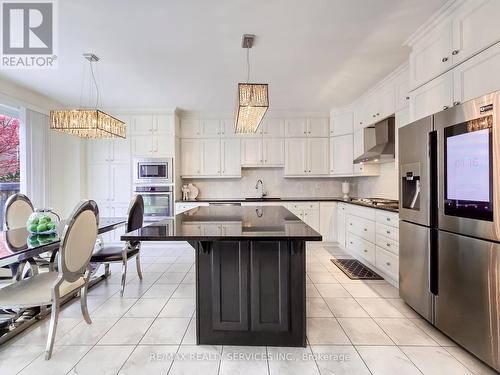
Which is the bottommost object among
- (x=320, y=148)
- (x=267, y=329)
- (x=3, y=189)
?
(x=267, y=329)

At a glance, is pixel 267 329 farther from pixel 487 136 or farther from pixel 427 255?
pixel 487 136

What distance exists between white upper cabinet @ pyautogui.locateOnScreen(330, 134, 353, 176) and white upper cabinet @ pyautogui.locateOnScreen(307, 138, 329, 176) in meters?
0.12

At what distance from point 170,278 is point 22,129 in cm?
327

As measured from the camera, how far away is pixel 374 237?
348 centimetres

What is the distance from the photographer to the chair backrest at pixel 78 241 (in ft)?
6.28

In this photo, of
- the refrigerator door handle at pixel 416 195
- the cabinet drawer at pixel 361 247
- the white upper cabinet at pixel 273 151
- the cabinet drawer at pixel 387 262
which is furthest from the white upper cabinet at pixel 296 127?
the refrigerator door handle at pixel 416 195

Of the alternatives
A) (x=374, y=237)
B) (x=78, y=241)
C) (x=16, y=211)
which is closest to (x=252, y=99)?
(x=78, y=241)

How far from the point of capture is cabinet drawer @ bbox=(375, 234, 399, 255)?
2959 mm

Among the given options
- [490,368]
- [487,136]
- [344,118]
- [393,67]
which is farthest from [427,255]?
[344,118]

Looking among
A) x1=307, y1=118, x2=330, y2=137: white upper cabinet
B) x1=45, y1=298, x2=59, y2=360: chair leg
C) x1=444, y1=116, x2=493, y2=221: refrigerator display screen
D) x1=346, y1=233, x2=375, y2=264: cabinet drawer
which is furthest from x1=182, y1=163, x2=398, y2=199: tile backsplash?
x1=45, y1=298, x2=59, y2=360: chair leg

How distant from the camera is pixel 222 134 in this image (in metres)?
5.39

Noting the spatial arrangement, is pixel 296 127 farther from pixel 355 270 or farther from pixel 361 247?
pixel 355 270

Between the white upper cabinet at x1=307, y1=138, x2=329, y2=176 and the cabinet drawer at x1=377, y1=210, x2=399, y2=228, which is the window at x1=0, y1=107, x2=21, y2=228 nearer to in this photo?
the white upper cabinet at x1=307, y1=138, x2=329, y2=176

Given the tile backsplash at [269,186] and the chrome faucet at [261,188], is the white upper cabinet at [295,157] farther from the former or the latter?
the chrome faucet at [261,188]
